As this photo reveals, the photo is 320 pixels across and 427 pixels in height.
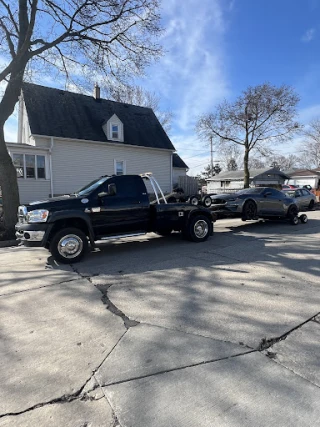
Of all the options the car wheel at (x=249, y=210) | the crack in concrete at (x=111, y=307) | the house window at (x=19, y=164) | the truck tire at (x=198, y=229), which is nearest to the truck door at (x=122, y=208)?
the truck tire at (x=198, y=229)

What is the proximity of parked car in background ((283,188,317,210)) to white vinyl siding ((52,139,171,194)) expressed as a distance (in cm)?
991

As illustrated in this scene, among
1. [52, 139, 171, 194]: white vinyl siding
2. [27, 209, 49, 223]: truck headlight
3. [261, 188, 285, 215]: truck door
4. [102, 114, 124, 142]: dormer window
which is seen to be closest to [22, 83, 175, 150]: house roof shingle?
[102, 114, 124, 142]: dormer window

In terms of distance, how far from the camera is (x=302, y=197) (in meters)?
19.1

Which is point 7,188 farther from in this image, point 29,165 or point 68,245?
point 29,165

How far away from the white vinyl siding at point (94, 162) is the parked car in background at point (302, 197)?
991 centimetres

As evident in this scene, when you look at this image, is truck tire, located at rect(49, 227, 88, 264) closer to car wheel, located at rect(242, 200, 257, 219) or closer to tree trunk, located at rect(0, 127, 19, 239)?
tree trunk, located at rect(0, 127, 19, 239)

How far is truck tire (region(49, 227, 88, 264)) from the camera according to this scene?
20.5 ft

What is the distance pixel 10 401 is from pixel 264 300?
333 centimetres

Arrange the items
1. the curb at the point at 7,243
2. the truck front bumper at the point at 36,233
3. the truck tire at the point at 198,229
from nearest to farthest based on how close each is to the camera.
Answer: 1. the truck front bumper at the point at 36,233
2. the truck tire at the point at 198,229
3. the curb at the point at 7,243

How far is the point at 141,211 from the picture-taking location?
7.50 m

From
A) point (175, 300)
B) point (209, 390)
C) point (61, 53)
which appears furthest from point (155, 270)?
point (61, 53)

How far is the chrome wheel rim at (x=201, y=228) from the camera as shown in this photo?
8430 millimetres

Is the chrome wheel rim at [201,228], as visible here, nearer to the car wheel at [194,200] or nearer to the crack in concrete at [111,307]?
the car wheel at [194,200]

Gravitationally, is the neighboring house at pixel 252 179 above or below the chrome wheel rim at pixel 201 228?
above
